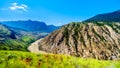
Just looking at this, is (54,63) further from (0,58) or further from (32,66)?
(0,58)

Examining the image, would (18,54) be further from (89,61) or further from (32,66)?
(89,61)

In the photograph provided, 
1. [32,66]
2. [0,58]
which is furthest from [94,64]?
[0,58]

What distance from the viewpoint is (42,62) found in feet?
315

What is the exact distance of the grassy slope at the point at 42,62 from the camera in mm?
92500

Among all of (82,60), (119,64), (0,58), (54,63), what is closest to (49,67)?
(54,63)

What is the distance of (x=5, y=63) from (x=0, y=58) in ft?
14.2

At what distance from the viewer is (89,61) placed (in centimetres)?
9894

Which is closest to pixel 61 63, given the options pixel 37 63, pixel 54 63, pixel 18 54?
pixel 54 63

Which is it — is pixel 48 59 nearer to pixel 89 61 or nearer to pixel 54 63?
pixel 54 63

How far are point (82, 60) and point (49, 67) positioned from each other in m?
12.7

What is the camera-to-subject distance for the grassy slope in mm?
92500

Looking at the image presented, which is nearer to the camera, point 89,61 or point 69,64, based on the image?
point 69,64

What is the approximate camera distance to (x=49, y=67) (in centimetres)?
9438

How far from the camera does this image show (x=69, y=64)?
92688 mm
